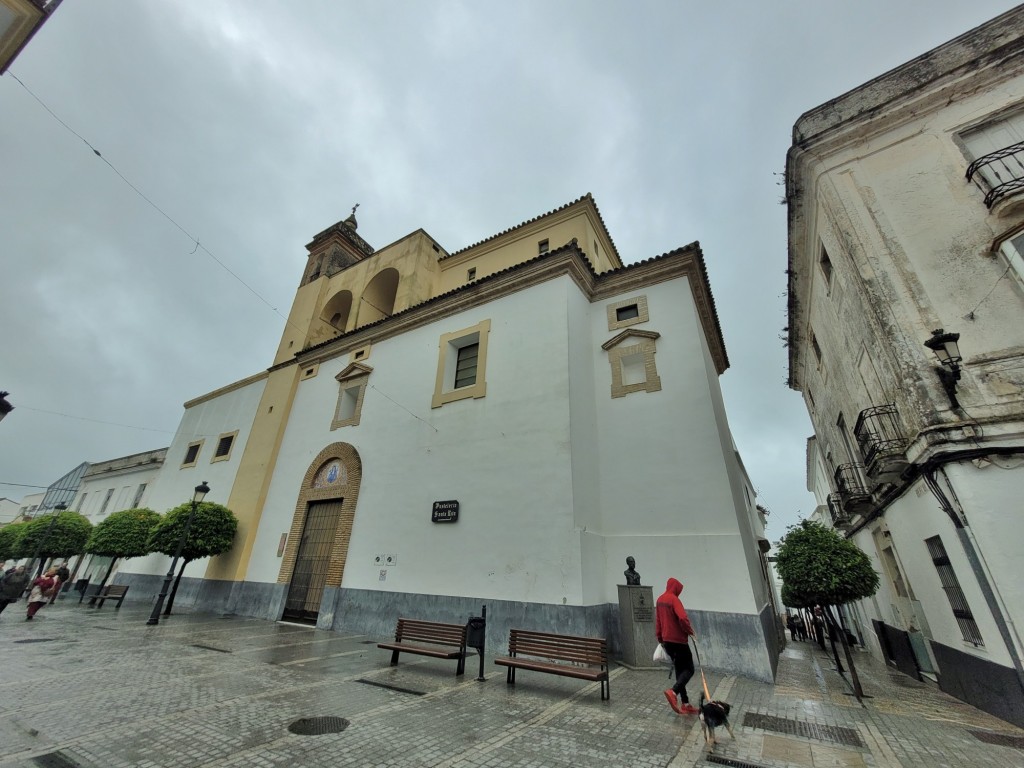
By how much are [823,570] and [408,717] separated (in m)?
7.08

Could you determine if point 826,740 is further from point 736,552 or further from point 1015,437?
point 1015,437

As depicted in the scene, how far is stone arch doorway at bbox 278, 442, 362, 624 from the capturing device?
11234 millimetres

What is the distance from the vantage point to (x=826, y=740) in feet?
14.0

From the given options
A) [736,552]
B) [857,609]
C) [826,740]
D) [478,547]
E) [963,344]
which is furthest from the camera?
[857,609]

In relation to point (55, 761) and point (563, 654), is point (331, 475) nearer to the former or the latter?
point (563, 654)

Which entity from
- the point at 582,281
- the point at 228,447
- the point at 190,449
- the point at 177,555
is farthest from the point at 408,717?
the point at 190,449

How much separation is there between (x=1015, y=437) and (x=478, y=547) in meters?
8.62

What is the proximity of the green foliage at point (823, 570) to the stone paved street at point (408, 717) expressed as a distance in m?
1.43

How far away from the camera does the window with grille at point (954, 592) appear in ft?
19.9

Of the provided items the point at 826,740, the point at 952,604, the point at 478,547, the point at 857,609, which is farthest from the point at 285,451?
the point at 857,609

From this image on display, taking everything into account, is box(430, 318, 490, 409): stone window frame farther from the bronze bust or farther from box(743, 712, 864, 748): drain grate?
box(743, 712, 864, 748): drain grate

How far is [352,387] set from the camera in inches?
558

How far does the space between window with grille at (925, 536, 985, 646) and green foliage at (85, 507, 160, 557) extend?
2155 cm

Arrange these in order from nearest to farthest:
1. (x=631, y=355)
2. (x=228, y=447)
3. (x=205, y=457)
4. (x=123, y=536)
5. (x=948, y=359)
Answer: (x=948, y=359)
(x=631, y=355)
(x=123, y=536)
(x=228, y=447)
(x=205, y=457)
